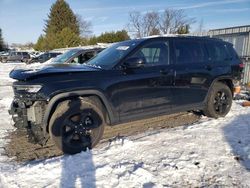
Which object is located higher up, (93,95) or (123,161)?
(93,95)

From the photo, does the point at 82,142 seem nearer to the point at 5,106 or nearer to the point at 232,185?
the point at 232,185

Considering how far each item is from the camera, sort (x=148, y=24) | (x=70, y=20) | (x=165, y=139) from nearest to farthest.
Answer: (x=165, y=139) < (x=148, y=24) < (x=70, y=20)

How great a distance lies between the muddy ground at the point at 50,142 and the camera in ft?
16.9

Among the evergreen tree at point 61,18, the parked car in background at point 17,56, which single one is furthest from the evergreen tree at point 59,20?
the parked car in background at point 17,56

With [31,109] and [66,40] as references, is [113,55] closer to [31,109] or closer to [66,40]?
[31,109]

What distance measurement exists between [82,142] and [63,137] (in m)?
0.35

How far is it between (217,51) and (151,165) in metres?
3.83

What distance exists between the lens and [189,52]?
21.5 ft

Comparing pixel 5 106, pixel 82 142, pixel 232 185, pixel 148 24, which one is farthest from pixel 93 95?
pixel 148 24

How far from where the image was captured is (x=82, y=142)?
511 cm

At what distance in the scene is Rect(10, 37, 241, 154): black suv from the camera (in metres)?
4.81

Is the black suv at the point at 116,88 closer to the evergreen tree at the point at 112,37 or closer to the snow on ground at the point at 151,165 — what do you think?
the snow on ground at the point at 151,165

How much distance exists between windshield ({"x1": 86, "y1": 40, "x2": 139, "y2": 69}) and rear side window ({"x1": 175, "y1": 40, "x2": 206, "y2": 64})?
1000 mm

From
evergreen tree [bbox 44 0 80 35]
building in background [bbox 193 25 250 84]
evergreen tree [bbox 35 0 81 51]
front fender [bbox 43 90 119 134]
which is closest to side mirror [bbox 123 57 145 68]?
front fender [bbox 43 90 119 134]
